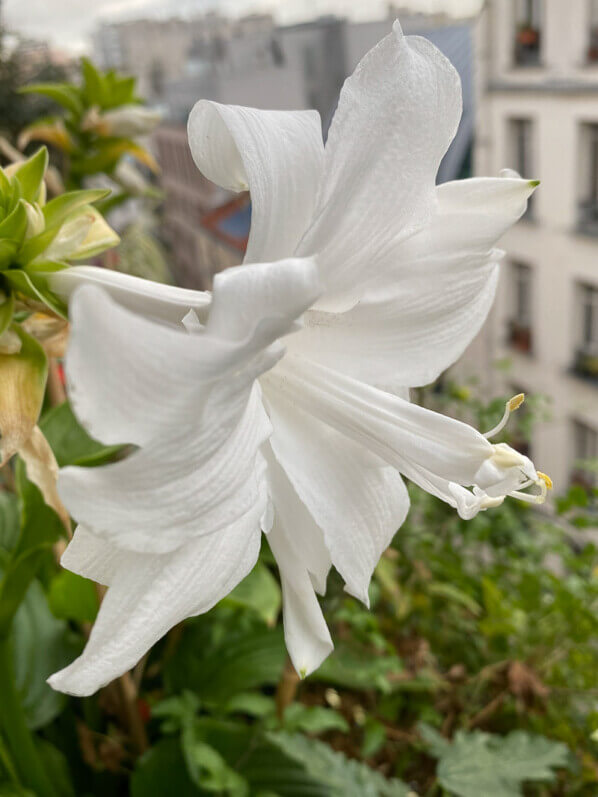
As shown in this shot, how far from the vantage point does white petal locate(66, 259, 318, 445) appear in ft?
0.61

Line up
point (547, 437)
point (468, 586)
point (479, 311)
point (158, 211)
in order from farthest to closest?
point (158, 211), point (547, 437), point (468, 586), point (479, 311)

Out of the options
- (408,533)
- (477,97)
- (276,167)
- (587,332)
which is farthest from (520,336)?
(276,167)

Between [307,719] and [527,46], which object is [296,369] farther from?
[527,46]

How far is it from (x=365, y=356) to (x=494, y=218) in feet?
0.23

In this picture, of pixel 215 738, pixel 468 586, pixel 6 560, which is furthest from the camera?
pixel 468 586

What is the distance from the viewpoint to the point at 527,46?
1343mm

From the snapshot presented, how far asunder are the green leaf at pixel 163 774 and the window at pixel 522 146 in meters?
1.10

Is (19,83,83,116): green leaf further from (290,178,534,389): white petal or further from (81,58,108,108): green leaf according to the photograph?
(290,178,534,389): white petal

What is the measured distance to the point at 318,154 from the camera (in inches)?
10.3

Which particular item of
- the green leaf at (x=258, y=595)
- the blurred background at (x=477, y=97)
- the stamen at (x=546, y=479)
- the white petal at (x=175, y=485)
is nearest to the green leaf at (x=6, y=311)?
the white petal at (x=175, y=485)

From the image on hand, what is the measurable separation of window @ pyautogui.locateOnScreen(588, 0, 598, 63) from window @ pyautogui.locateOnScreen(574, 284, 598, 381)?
0.42m

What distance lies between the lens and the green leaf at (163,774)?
62 centimetres

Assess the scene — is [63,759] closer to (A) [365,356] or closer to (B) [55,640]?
(B) [55,640]

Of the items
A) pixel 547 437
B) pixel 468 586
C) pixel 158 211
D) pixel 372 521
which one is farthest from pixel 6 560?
pixel 158 211
